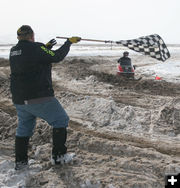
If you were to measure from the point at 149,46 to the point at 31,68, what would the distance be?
3201 millimetres

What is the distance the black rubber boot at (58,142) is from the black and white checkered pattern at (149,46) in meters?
2.77

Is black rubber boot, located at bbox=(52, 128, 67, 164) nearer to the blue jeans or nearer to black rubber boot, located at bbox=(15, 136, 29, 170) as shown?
the blue jeans

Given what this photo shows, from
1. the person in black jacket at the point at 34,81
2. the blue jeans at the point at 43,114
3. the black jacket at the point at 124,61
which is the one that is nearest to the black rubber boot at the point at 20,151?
the blue jeans at the point at 43,114

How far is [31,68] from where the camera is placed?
329 centimetres

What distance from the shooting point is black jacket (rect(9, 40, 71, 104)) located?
10.7ft

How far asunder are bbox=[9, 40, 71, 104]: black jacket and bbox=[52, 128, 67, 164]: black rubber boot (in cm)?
55

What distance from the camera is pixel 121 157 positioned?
13.1 feet

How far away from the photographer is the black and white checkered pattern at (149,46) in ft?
17.9

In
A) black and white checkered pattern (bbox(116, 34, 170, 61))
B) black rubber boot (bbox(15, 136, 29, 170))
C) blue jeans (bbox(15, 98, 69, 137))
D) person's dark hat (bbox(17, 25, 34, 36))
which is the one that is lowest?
black rubber boot (bbox(15, 136, 29, 170))

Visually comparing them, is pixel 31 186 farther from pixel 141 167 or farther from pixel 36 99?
pixel 141 167

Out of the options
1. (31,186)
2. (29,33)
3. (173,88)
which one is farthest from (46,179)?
(173,88)

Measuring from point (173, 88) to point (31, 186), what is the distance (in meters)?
8.39

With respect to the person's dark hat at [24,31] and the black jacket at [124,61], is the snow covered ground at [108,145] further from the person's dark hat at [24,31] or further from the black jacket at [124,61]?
the black jacket at [124,61]

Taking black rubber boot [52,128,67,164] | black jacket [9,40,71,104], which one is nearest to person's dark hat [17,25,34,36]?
black jacket [9,40,71,104]
